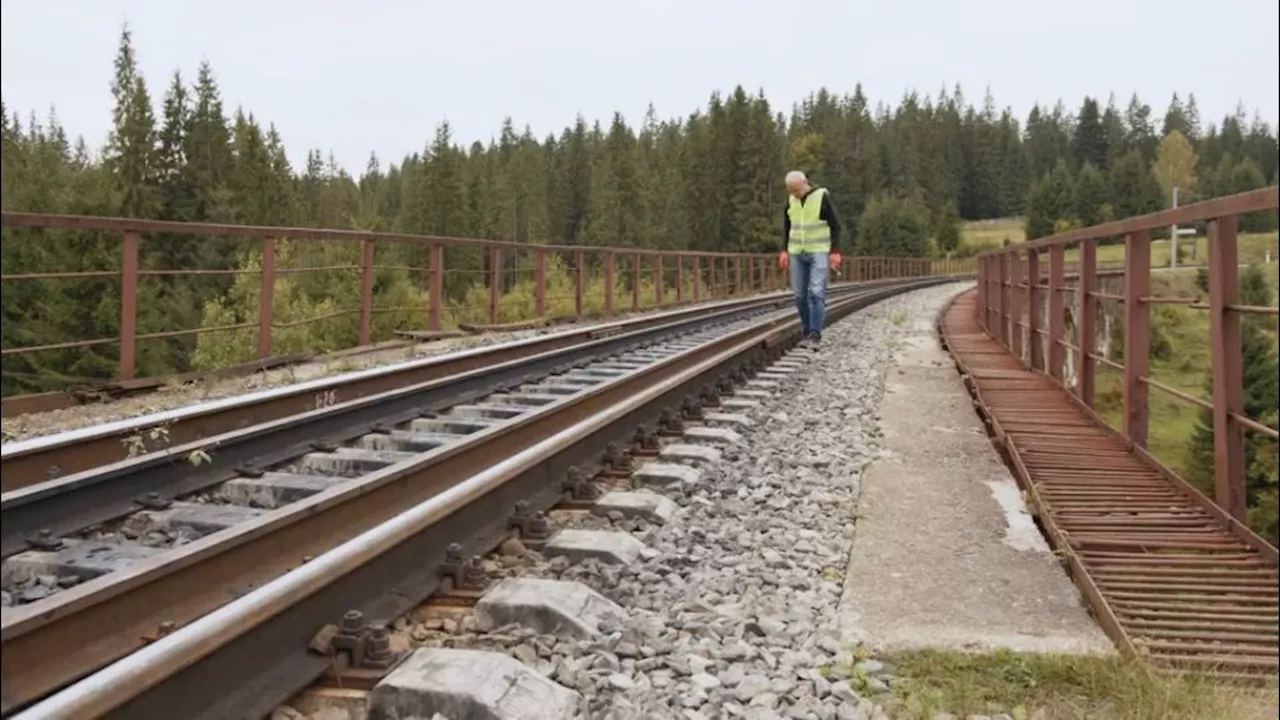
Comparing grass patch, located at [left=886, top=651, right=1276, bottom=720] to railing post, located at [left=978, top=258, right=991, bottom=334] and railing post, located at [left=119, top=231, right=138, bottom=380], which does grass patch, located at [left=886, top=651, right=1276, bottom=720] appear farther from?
railing post, located at [left=978, top=258, right=991, bottom=334]

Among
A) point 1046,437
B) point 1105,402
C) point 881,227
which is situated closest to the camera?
point 1046,437

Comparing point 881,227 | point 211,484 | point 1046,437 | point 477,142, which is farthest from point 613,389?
point 477,142

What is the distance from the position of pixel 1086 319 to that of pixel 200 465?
5849 mm

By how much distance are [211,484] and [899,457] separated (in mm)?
3701

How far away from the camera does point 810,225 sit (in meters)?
10.6

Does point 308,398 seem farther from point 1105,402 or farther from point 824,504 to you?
point 1105,402

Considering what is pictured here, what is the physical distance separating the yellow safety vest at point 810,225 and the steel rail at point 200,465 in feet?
14.6

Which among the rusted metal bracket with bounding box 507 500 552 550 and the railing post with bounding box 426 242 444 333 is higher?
the railing post with bounding box 426 242 444 333

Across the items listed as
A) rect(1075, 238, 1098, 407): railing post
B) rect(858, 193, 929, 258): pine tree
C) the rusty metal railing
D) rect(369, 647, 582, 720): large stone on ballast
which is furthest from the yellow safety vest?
rect(858, 193, 929, 258): pine tree

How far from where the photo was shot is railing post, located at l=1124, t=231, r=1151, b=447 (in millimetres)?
5461

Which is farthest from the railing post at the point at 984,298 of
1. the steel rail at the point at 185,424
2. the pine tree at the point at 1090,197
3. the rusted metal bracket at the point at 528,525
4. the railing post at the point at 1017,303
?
the pine tree at the point at 1090,197

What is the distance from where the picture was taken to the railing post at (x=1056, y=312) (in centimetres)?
828

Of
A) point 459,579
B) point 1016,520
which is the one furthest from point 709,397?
point 459,579

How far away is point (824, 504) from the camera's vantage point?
476 centimetres
